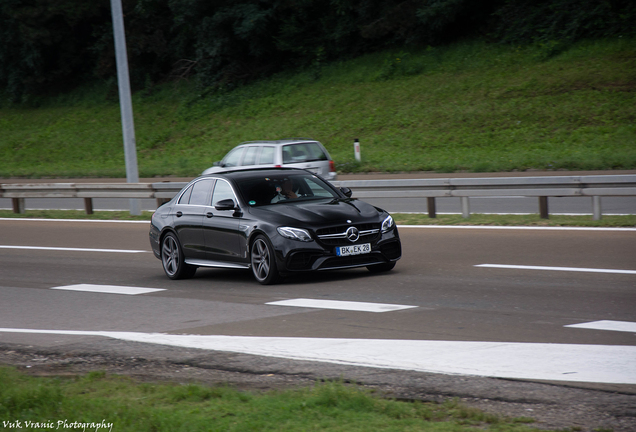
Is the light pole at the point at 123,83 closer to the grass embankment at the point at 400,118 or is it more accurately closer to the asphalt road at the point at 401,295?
the asphalt road at the point at 401,295

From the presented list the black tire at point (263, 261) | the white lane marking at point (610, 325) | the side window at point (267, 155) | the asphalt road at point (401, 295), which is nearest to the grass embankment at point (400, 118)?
the side window at point (267, 155)

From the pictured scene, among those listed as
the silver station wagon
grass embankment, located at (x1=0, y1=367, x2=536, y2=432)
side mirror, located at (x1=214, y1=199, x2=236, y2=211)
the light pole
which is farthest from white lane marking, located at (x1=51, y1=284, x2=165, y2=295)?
the light pole

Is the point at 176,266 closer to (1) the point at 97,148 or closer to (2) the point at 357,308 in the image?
(2) the point at 357,308

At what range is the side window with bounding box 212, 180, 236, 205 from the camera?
37.3 feet

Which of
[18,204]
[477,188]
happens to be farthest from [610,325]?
[18,204]

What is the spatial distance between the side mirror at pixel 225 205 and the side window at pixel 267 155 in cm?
964

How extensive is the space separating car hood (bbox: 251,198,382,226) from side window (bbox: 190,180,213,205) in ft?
3.98

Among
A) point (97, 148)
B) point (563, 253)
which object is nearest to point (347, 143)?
point (97, 148)

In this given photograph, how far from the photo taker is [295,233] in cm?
1018

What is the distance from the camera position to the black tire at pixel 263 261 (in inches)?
407

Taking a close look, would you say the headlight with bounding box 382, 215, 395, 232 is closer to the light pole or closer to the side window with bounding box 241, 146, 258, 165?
the side window with bounding box 241, 146, 258, 165

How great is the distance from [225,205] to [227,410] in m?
6.11

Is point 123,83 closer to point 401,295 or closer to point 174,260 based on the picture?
point 174,260

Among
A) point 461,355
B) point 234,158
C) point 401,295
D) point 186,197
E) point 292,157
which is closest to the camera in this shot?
point 461,355
